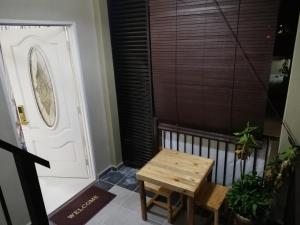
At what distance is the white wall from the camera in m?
1.72

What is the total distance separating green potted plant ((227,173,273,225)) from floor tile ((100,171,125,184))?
1.57m

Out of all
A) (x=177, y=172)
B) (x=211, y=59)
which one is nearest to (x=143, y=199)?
(x=177, y=172)

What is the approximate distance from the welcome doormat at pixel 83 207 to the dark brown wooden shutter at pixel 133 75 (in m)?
0.69

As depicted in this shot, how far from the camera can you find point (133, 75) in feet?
9.36

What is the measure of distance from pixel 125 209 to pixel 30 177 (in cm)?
172

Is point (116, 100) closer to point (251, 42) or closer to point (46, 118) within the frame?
point (46, 118)

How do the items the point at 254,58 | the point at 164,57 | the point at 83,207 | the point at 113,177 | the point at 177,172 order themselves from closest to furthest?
the point at 254,58 < the point at 177,172 < the point at 164,57 < the point at 83,207 < the point at 113,177

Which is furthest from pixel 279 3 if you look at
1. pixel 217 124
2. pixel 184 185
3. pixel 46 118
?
pixel 46 118

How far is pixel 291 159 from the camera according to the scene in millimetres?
1695

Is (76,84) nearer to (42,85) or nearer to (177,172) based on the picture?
(42,85)

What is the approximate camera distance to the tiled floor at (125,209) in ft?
7.90

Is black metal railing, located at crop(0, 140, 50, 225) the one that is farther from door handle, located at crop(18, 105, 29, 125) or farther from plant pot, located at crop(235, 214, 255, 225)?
door handle, located at crop(18, 105, 29, 125)

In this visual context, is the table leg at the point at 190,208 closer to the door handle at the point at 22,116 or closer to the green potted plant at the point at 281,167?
the green potted plant at the point at 281,167

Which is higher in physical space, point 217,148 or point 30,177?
point 30,177
